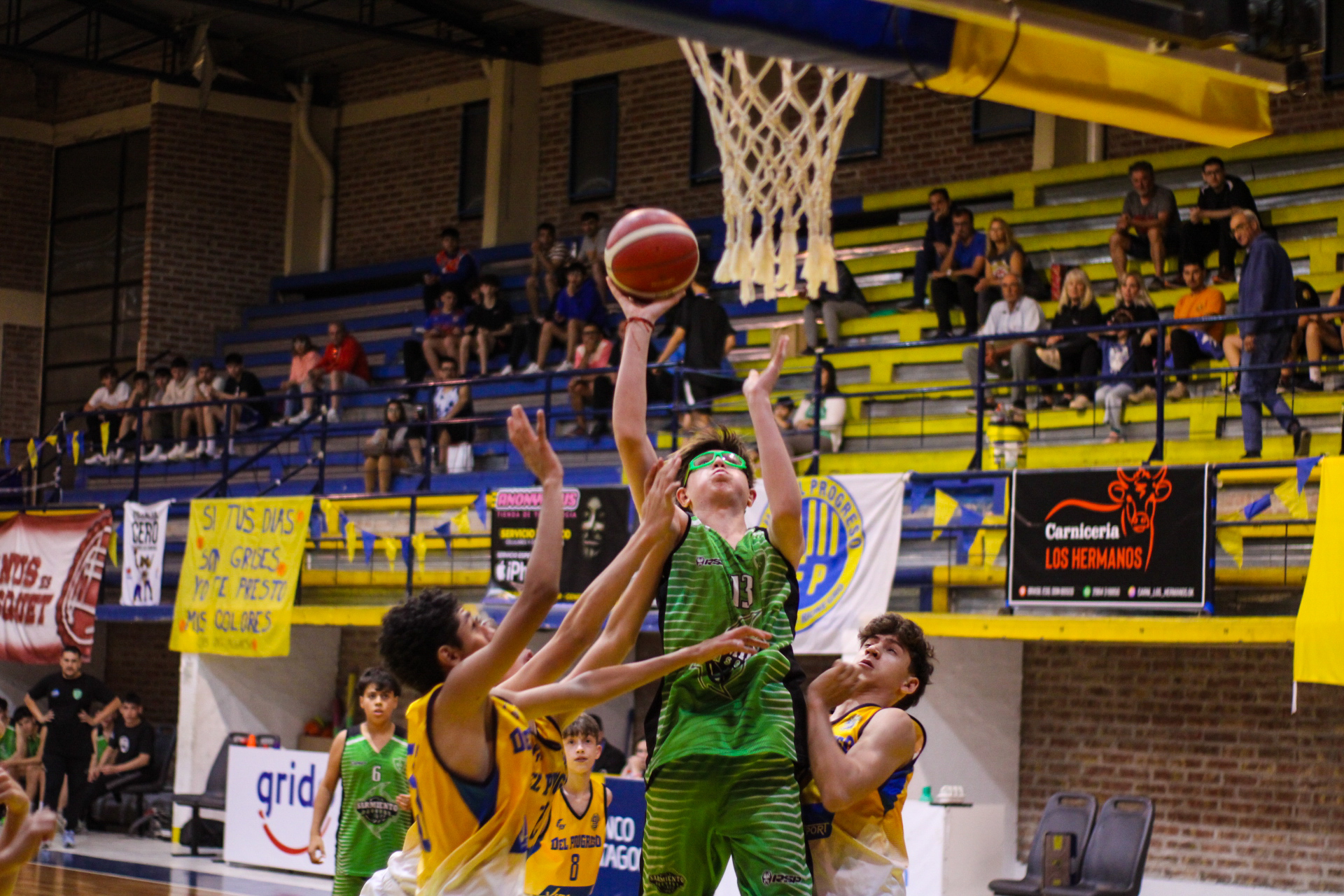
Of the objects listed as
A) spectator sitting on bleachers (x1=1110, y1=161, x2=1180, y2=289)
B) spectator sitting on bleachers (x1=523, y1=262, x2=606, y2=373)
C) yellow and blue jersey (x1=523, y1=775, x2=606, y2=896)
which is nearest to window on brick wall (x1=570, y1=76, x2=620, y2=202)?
spectator sitting on bleachers (x1=523, y1=262, x2=606, y2=373)

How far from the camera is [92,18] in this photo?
68.3 feet

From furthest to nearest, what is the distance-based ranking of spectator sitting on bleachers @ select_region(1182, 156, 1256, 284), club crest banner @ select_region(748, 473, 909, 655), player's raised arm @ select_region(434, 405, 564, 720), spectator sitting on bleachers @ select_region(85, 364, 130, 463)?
spectator sitting on bleachers @ select_region(85, 364, 130, 463) → spectator sitting on bleachers @ select_region(1182, 156, 1256, 284) → club crest banner @ select_region(748, 473, 909, 655) → player's raised arm @ select_region(434, 405, 564, 720)

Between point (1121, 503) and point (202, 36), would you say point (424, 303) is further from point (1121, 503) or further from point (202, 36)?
point (1121, 503)

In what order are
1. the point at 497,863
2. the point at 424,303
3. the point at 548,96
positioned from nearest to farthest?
the point at 497,863 < the point at 424,303 < the point at 548,96

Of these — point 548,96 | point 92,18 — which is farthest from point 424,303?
point 92,18

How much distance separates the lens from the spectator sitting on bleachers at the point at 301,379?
695 inches

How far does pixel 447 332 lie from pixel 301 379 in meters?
1.99

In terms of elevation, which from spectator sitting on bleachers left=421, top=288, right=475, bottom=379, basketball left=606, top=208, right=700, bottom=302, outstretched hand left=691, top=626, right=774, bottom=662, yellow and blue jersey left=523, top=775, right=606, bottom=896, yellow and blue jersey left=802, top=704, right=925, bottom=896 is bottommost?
yellow and blue jersey left=523, top=775, right=606, bottom=896

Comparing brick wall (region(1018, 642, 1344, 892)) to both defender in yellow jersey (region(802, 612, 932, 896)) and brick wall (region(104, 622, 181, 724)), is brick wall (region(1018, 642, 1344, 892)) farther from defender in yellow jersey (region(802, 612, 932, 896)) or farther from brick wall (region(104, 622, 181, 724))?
brick wall (region(104, 622, 181, 724))

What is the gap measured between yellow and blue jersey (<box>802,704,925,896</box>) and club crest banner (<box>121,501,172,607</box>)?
38.2 feet

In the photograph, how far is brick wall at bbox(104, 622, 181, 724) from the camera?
19.0 metres

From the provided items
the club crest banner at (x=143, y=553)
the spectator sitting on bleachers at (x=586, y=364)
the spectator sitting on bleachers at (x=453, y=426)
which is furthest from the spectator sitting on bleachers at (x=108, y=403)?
the spectator sitting on bleachers at (x=586, y=364)

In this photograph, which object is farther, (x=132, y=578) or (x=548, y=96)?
(x=548, y=96)

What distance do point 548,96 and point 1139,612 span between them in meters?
11.9
